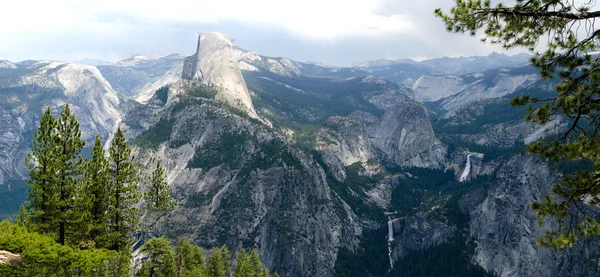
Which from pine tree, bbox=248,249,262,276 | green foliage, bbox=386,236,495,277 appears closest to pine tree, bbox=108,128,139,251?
pine tree, bbox=248,249,262,276

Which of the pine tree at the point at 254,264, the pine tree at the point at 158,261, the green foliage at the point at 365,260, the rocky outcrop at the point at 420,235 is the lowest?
the green foliage at the point at 365,260

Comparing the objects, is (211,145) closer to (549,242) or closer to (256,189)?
(256,189)

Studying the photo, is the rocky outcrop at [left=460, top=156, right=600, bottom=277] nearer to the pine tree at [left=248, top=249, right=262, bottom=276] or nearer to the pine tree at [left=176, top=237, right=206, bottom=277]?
the pine tree at [left=248, top=249, right=262, bottom=276]

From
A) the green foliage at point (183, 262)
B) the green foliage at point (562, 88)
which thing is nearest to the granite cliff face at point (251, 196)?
the green foliage at point (183, 262)

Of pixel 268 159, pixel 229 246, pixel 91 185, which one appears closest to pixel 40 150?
pixel 91 185

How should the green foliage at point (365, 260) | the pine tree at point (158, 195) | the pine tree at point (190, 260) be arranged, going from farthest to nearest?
the green foliage at point (365, 260)
the pine tree at point (190, 260)
the pine tree at point (158, 195)

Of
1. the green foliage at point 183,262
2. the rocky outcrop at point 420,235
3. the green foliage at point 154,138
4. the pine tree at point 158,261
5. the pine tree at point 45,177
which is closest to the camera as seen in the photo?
the pine tree at point 45,177

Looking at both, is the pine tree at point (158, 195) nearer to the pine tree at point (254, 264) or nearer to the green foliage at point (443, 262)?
the pine tree at point (254, 264)

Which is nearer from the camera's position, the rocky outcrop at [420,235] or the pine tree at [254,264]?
the pine tree at [254,264]
